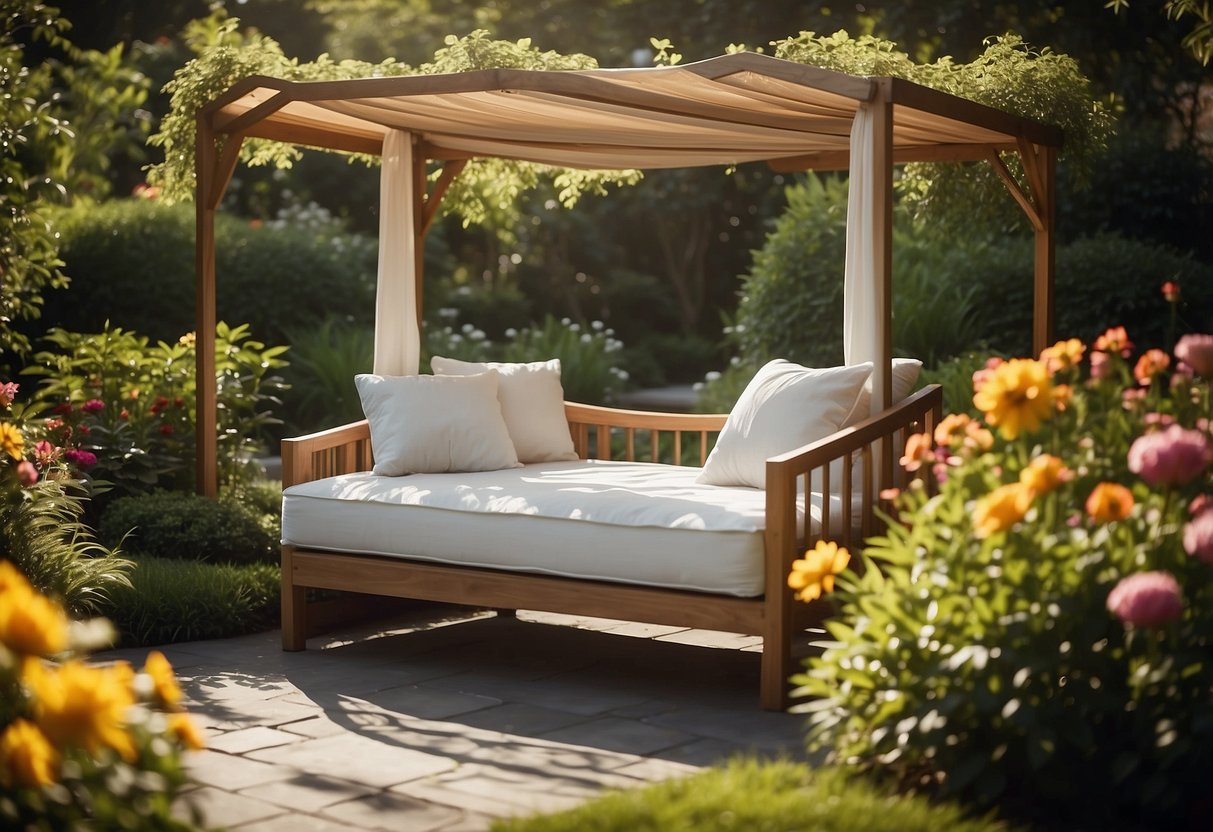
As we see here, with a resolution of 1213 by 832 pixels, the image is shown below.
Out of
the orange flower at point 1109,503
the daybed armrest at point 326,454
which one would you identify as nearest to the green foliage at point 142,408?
the daybed armrest at point 326,454

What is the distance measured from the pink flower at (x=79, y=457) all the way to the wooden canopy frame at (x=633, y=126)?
17.1 inches

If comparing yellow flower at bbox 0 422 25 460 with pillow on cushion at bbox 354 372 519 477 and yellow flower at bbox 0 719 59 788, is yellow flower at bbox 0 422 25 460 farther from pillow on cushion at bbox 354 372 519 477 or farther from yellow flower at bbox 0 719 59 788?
yellow flower at bbox 0 719 59 788

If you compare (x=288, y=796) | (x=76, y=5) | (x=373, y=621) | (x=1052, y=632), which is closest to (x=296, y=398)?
(x=76, y=5)

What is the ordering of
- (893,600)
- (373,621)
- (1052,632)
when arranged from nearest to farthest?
(1052,632) < (893,600) < (373,621)

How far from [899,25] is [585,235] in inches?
181

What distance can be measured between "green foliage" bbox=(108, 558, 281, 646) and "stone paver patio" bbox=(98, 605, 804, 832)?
9cm

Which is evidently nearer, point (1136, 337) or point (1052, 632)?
point (1052, 632)

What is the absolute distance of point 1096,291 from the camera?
27.0ft

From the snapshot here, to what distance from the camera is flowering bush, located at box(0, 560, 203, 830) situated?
7.42ft

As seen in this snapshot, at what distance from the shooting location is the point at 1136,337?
8148 mm

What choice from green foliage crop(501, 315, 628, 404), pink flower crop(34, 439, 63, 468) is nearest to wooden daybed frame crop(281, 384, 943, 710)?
pink flower crop(34, 439, 63, 468)

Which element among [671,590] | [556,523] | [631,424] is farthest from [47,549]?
[631,424]

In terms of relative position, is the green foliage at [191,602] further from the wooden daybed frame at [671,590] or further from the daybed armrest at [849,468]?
the daybed armrest at [849,468]

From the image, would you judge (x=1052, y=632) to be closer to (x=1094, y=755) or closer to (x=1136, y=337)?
(x=1094, y=755)
